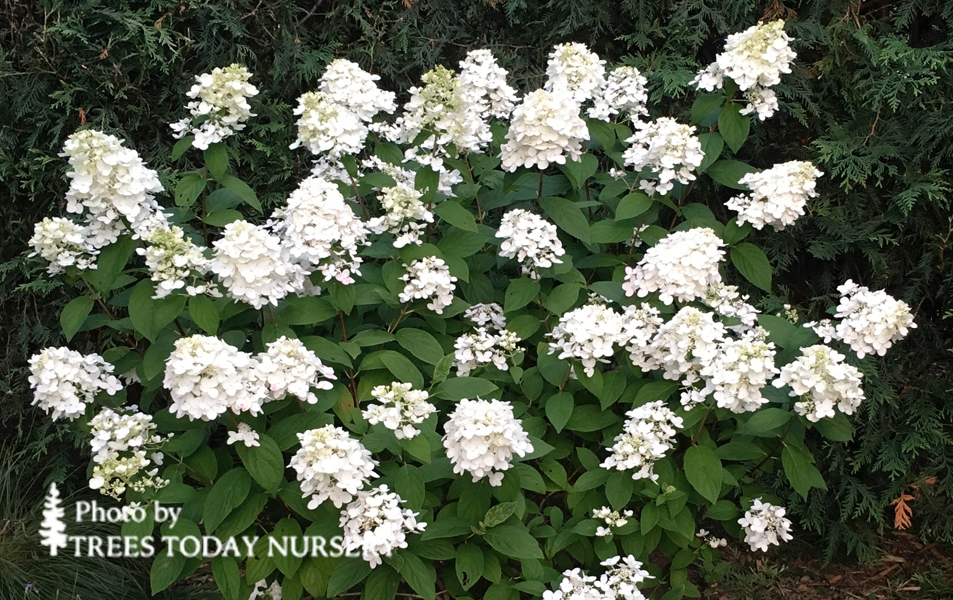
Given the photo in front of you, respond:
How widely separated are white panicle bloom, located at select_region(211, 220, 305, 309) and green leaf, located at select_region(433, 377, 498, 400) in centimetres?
51

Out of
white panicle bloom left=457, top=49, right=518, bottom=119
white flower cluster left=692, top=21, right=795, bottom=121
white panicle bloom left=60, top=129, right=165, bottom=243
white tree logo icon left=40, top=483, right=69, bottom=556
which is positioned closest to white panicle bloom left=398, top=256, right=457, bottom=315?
white panicle bloom left=457, top=49, right=518, bottom=119

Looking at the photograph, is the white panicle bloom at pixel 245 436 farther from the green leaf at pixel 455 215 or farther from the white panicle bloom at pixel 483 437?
the green leaf at pixel 455 215

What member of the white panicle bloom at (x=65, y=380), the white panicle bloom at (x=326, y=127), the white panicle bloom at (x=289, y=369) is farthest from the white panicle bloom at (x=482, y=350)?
the white panicle bloom at (x=65, y=380)

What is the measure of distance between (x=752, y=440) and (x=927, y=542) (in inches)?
53.4

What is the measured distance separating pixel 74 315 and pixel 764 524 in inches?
84.2

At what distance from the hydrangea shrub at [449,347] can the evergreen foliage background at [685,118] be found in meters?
0.66

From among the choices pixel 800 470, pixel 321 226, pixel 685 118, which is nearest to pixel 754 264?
pixel 800 470

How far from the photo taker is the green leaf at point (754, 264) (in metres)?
2.55

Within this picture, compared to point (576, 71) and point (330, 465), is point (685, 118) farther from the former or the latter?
point (330, 465)

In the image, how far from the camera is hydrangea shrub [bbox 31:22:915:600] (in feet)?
6.78

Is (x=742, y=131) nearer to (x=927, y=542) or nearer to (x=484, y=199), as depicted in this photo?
(x=484, y=199)

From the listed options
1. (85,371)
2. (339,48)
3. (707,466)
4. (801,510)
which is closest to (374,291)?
(85,371)

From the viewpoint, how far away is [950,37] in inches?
115

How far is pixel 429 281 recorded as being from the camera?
2.30 metres
